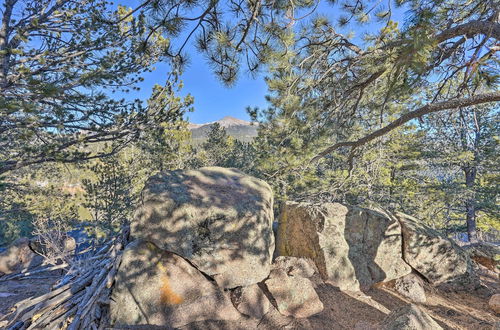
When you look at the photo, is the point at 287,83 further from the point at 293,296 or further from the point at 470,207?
the point at 470,207

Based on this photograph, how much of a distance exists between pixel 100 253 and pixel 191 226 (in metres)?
2.24

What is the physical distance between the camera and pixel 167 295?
3039 millimetres

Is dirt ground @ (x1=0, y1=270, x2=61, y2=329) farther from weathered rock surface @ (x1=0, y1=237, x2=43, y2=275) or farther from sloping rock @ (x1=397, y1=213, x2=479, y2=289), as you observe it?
sloping rock @ (x1=397, y1=213, x2=479, y2=289)

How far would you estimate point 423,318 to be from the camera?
257cm

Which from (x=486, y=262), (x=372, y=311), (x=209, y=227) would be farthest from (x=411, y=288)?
(x=209, y=227)

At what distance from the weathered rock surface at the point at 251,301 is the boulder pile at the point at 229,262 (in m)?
0.01

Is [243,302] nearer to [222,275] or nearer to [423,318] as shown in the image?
[222,275]

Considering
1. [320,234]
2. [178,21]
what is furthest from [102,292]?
[320,234]

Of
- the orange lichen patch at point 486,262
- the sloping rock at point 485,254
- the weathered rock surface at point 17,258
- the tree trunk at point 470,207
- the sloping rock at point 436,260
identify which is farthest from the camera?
the tree trunk at point 470,207

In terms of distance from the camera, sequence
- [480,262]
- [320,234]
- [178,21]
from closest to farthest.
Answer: [178,21]
[320,234]
[480,262]

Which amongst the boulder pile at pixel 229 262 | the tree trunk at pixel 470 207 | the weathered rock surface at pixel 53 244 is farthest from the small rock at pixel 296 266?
the tree trunk at pixel 470 207

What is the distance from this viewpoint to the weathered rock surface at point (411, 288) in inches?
175

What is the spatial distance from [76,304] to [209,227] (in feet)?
6.78

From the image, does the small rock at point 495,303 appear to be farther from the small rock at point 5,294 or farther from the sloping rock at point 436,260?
the small rock at point 5,294
